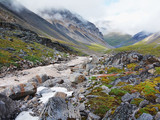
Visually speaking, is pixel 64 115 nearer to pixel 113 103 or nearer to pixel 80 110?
pixel 80 110

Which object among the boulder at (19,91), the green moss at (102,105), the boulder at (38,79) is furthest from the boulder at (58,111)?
the boulder at (38,79)

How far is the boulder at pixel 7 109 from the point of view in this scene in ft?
34.9

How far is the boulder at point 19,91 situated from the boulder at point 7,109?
2852 mm

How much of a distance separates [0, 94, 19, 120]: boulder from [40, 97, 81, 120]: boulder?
384 centimetres

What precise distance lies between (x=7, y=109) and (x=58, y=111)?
18.3ft

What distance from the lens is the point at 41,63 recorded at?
51.6m

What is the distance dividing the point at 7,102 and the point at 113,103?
10.8 m

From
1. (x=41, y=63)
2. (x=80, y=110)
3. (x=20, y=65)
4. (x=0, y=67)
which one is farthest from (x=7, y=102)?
(x=41, y=63)

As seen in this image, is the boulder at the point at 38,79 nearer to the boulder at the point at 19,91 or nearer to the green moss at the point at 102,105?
the boulder at the point at 19,91

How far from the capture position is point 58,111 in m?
9.94

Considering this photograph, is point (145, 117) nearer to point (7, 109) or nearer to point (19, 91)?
point (7, 109)

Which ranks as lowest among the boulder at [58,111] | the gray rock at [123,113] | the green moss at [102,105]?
the boulder at [58,111]

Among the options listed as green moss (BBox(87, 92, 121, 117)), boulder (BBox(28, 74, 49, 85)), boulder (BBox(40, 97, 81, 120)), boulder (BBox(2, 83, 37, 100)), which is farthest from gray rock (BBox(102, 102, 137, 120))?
boulder (BBox(28, 74, 49, 85))

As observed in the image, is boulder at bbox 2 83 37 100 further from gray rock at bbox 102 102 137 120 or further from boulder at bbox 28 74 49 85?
gray rock at bbox 102 102 137 120
